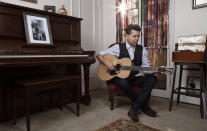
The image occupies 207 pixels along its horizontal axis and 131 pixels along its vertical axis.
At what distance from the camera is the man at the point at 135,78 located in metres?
2.02

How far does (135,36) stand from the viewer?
2.26m

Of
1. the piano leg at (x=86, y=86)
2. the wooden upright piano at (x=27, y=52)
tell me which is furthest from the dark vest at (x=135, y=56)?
the piano leg at (x=86, y=86)

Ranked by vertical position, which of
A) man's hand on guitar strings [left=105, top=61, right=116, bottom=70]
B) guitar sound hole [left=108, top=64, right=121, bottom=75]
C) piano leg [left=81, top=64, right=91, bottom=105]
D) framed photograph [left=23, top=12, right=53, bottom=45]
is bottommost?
piano leg [left=81, top=64, right=91, bottom=105]

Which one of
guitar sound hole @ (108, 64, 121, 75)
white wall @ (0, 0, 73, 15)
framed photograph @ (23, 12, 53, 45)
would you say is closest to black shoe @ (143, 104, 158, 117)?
guitar sound hole @ (108, 64, 121, 75)

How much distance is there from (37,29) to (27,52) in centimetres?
39

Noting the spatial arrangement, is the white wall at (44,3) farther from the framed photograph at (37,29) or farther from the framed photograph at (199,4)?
the framed photograph at (199,4)

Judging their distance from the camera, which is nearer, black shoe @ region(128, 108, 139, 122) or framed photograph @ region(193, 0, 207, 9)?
black shoe @ region(128, 108, 139, 122)

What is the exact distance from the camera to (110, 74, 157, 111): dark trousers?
2014 millimetres

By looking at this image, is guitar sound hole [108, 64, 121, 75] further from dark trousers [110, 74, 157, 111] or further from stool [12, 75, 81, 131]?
stool [12, 75, 81, 131]

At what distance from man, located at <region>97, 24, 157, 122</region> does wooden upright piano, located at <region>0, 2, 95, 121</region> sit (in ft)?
1.43

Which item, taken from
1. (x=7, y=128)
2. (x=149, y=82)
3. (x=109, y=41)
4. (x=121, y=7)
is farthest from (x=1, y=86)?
(x=121, y=7)

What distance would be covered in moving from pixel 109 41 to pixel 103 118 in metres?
2.10

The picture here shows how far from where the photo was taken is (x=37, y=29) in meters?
2.08

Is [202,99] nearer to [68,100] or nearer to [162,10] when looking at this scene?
[162,10]
